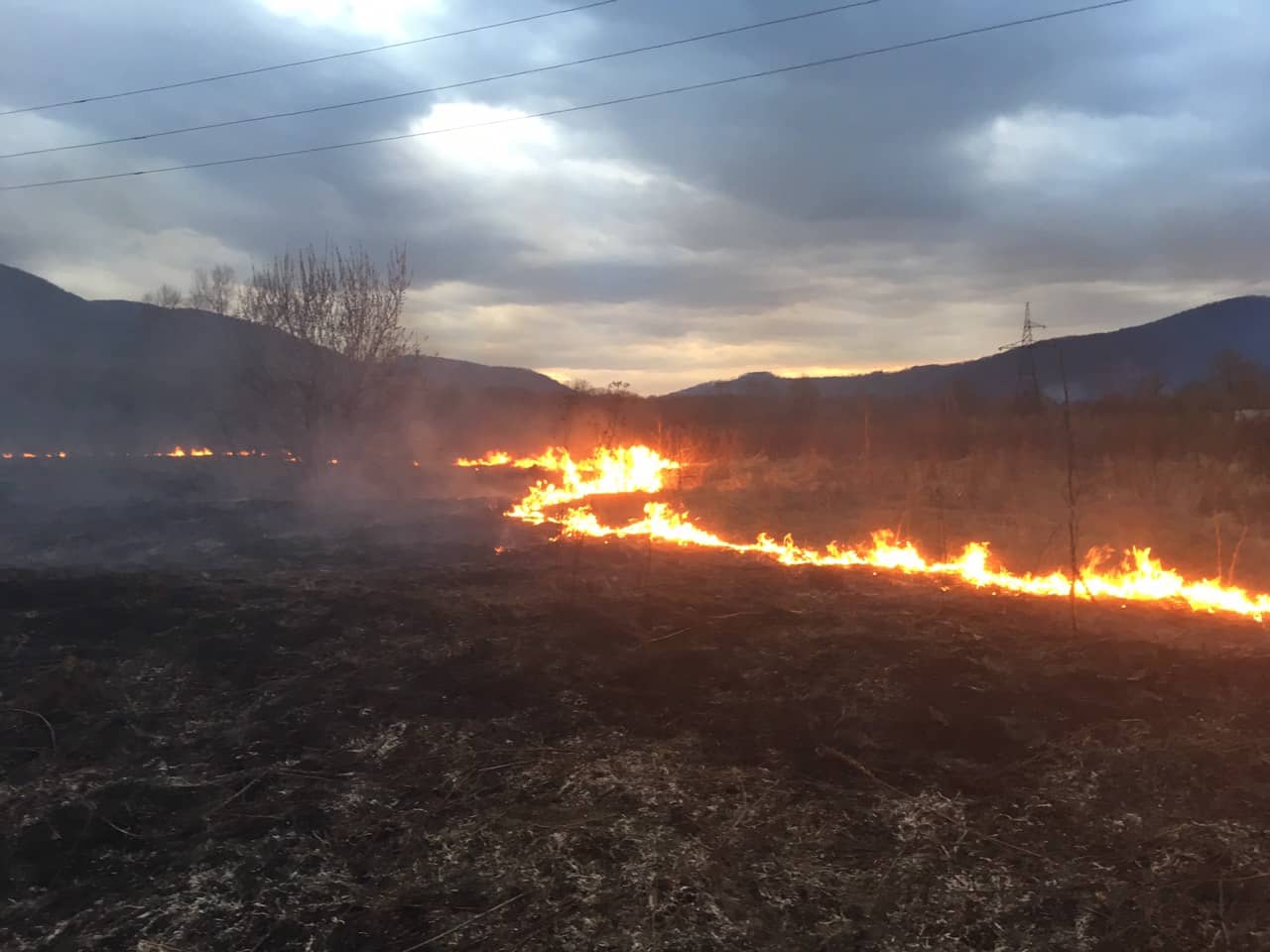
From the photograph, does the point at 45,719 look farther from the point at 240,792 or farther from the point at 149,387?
the point at 149,387

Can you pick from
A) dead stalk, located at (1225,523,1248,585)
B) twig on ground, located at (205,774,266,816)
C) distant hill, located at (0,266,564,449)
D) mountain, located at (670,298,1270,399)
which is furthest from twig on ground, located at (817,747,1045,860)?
mountain, located at (670,298,1270,399)

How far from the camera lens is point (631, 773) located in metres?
6.05

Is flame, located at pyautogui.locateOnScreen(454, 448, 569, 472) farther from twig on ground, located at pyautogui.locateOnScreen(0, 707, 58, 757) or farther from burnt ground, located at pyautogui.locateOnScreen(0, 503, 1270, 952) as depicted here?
twig on ground, located at pyautogui.locateOnScreen(0, 707, 58, 757)

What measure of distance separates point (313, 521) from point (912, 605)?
53.1 ft

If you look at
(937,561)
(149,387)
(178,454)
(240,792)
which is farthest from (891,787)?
(149,387)

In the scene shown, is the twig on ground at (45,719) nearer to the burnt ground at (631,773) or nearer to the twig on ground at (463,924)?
the burnt ground at (631,773)

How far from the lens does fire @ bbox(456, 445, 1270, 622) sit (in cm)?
1034

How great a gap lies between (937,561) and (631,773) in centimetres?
891

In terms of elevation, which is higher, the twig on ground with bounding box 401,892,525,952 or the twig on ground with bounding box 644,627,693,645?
the twig on ground with bounding box 644,627,693,645

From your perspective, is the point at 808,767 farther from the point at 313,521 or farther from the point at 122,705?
the point at 313,521

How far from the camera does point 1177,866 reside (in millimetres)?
4551

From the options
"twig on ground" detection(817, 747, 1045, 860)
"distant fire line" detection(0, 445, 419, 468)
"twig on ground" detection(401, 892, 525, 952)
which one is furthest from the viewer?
"distant fire line" detection(0, 445, 419, 468)

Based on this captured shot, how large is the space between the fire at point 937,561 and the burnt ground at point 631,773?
868mm

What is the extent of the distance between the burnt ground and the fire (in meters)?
0.87
